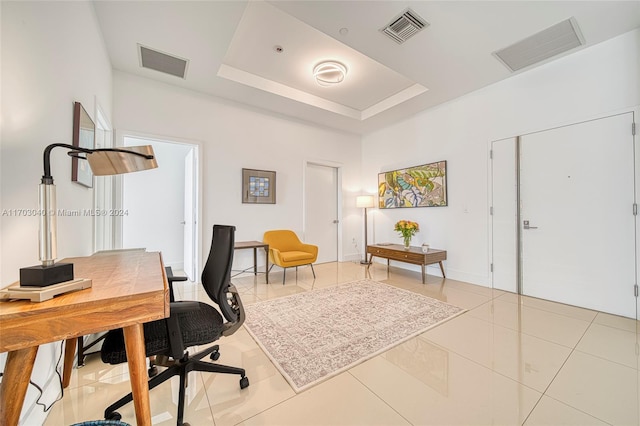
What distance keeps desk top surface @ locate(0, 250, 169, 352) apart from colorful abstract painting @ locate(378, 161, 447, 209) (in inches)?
166

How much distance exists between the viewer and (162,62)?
10.1 ft

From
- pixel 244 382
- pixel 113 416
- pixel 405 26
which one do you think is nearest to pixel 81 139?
pixel 113 416

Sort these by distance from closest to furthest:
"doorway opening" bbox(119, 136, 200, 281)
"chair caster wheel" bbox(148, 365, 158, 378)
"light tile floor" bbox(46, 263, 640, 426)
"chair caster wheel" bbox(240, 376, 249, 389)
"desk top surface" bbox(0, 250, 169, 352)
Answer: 1. "desk top surface" bbox(0, 250, 169, 352)
2. "light tile floor" bbox(46, 263, 640, 426)
3. "chair caster wheel" bbox(240, 376, 249, 389)
4. "chair caster wheel" bbox(148, 365, 158, 378)
5. "doorway opening" bbox(119, 136, 200, 281)

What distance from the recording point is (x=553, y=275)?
3.08 m

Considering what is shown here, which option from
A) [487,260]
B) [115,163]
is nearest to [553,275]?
[487,260]

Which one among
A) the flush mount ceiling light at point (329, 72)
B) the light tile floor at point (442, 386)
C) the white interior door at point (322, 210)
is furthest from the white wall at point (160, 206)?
the light tile floor at point (442, 386)

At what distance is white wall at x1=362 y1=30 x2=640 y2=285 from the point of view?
271 centimetres

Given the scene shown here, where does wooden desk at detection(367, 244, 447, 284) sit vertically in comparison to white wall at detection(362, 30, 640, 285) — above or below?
below

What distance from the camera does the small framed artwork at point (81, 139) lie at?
180 cm

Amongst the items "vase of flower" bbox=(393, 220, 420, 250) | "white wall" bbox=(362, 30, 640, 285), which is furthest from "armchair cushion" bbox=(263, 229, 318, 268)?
"white wall" bbox=(362, 30, 640, 285)

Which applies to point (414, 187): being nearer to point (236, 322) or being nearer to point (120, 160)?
point (236, 322)

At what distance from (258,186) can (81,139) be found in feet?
8.40

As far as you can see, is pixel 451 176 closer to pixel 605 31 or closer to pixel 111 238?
pixel 605 31

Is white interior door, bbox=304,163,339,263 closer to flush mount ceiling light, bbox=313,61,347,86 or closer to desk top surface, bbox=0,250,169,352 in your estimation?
flush mount ceiling light, bbox=313,61,347,86
